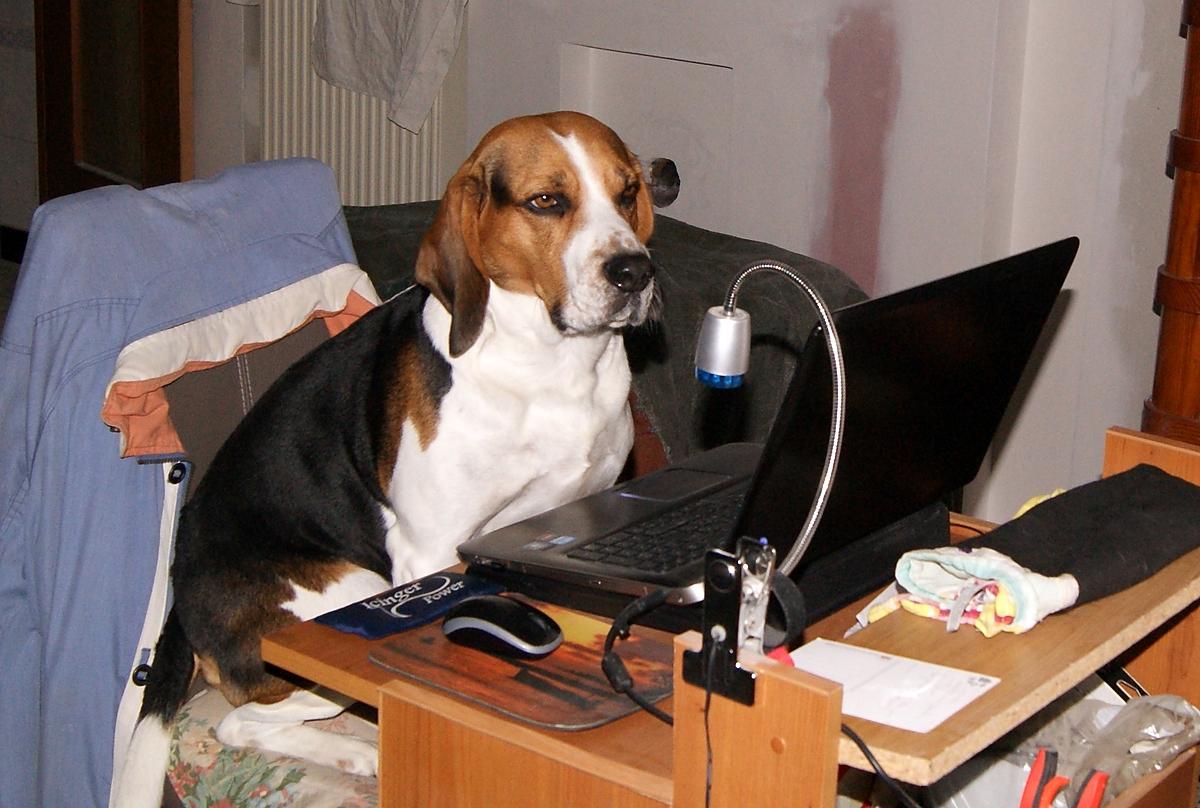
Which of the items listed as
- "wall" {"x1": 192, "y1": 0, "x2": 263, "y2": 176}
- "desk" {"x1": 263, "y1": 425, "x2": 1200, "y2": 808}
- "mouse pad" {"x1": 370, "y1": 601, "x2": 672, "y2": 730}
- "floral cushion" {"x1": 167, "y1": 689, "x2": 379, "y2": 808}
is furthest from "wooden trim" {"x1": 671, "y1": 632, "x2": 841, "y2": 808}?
"wall" {"x1": 192, "y1": 0, "x2": 263, "y2": 176}

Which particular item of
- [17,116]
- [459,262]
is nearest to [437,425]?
[459,262]

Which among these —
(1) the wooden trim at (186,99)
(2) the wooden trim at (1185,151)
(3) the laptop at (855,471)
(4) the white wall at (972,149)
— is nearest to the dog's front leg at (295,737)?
(3) the laptop at (855,471)

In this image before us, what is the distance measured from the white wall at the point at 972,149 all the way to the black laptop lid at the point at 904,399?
1.79m

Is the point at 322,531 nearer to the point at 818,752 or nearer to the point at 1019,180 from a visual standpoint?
the point at 818,752

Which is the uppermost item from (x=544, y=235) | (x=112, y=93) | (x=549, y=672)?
(x=112, y=93)

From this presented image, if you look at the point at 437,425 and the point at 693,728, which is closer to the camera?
the point at 693,728

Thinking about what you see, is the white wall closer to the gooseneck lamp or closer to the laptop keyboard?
the laptop keyboard

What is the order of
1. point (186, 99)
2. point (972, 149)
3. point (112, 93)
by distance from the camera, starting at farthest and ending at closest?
point (112, 93)
point (186, 99)
point (972, 149)

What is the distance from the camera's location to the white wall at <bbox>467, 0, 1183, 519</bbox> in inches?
126

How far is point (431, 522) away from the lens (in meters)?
1.94

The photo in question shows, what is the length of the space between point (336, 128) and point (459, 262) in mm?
3071

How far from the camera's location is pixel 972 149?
10.8ft

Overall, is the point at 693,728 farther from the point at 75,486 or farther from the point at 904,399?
the point at 75,486

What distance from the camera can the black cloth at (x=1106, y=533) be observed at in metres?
1.34
